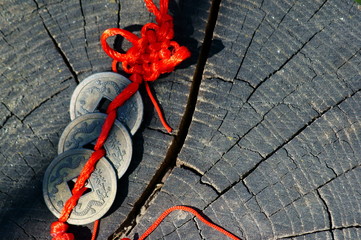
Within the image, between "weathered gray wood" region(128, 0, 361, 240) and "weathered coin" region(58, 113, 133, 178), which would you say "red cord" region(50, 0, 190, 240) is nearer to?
"weathered coin" region(58, 113, 133, 178)

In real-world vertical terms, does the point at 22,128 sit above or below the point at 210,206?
above

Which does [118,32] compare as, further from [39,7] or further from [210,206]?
[210,206]

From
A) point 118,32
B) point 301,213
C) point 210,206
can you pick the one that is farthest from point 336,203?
point 118,32

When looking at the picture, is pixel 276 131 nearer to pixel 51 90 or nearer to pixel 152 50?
pixel 152 50

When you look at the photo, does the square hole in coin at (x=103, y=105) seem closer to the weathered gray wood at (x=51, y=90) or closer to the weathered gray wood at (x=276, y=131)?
the weathered gray wood at (x=51, y=90)

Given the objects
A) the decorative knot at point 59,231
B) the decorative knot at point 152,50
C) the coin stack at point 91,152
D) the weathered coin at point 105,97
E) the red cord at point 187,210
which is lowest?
the decorative knot at point 59,231

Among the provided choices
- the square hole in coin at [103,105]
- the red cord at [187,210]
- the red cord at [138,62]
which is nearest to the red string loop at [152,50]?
the red cord at [138,62]
